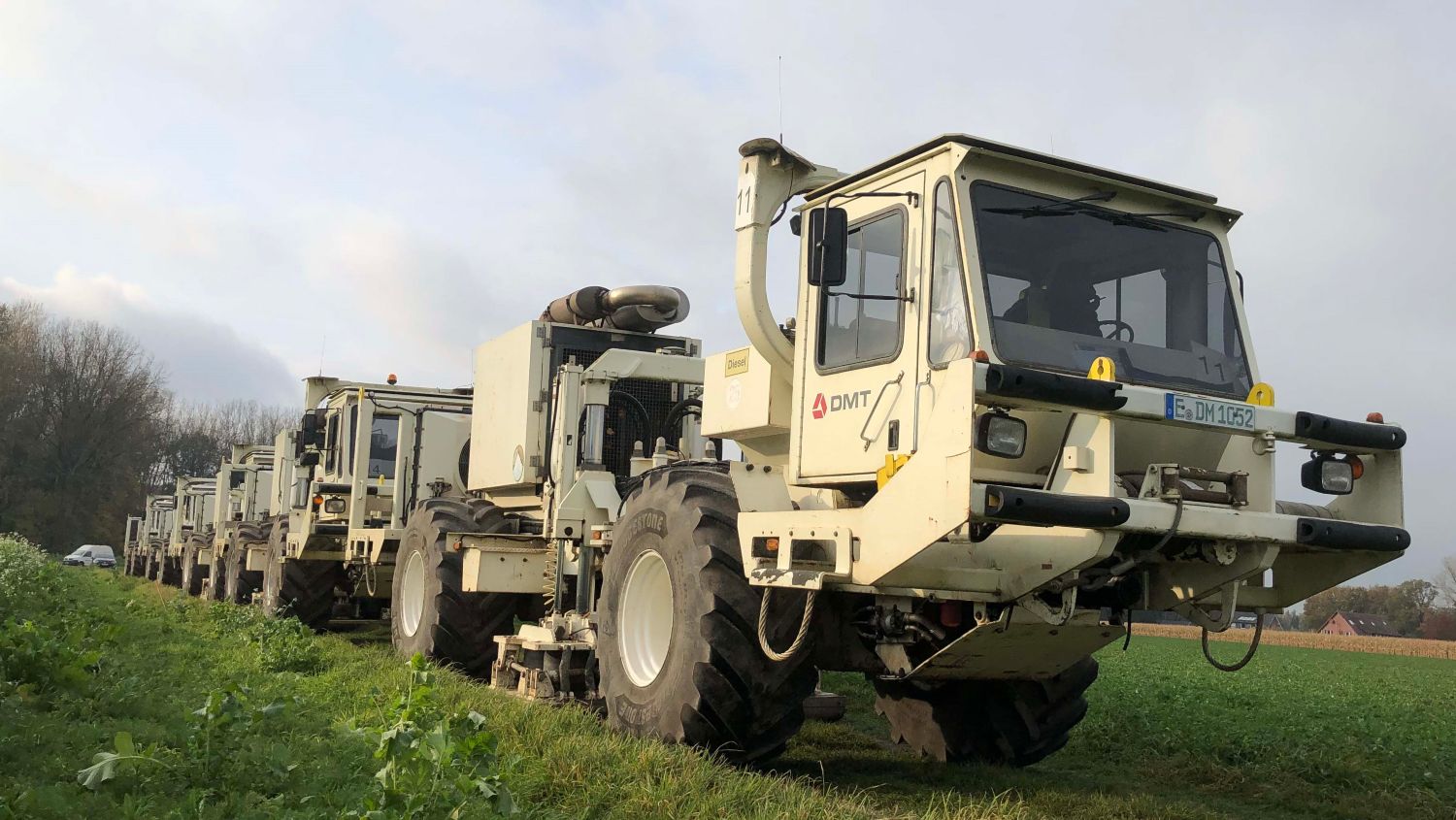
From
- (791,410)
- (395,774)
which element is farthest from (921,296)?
(395,774)

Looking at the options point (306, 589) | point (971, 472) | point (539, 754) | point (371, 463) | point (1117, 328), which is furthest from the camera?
point (306, 589)

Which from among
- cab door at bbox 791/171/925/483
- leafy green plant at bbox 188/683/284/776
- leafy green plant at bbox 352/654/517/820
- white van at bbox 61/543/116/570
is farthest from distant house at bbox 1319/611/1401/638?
leafy green plant at bbox 352/654/517/820

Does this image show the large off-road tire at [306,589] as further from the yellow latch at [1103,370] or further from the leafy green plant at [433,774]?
the yellow latch at [1103,370]

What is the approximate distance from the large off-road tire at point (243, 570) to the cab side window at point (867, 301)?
15766mm

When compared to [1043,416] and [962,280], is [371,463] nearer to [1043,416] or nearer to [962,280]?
[962,280]

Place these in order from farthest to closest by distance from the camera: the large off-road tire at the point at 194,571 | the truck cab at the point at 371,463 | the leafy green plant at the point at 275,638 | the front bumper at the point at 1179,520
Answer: the large off-road tire at the point at 194,571 < the truck cab at the point at 371,463 < the leafy green plant at the point at 275,638 < the front bumper at the point at 1179,520

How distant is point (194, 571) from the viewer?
27344mm

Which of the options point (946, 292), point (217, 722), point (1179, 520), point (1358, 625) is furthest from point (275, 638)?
point (1358, 625)

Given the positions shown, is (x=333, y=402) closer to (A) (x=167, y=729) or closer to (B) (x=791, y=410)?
(A) (x=167, y=729)

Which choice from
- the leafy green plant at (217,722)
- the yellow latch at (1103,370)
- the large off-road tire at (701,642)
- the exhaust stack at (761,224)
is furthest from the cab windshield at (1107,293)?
the leafy green plant at (217,722)

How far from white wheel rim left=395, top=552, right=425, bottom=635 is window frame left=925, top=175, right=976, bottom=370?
7234mm

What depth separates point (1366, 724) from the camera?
1073 cm

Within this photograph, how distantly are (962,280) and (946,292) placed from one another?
0.11m

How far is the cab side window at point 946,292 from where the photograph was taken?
5.71m
